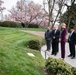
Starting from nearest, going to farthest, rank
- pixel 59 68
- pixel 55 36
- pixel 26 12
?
pixel 59 68, pixel 55 36, pixel 26 12

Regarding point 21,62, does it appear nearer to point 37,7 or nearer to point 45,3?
point 45,3

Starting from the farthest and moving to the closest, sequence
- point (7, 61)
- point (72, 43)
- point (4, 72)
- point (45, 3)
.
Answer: point (45, 3) < point (72, 43) < point (7, 61) < point (4, 72)

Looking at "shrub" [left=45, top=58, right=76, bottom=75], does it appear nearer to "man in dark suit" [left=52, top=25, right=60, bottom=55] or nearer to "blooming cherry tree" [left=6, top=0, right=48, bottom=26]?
"man in dark suit" [left=52, top=25, right=60, bottom=55]

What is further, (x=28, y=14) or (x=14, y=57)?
(x=28, y=14)

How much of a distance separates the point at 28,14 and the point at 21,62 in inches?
2363

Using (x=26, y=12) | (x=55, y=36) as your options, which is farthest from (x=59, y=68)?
(x=26, y=12)

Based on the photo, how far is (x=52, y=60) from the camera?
10.3 m

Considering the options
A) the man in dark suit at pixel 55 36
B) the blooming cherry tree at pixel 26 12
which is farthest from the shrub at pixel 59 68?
the blooming cherry tree at pixel 26 12

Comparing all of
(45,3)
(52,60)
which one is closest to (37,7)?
(45,3)

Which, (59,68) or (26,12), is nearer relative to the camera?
(59,68)

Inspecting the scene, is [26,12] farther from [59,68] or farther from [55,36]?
[59,68]

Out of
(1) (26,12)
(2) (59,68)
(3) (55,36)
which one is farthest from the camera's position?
(1) (26,12)

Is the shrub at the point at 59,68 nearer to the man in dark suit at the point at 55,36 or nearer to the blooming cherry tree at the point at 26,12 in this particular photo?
the man in dark suit at the point at 55,36

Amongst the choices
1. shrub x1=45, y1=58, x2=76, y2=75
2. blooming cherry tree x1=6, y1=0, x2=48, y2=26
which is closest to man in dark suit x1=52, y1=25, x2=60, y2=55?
shrub x1=45, y1=58, x2=76, y2=75
